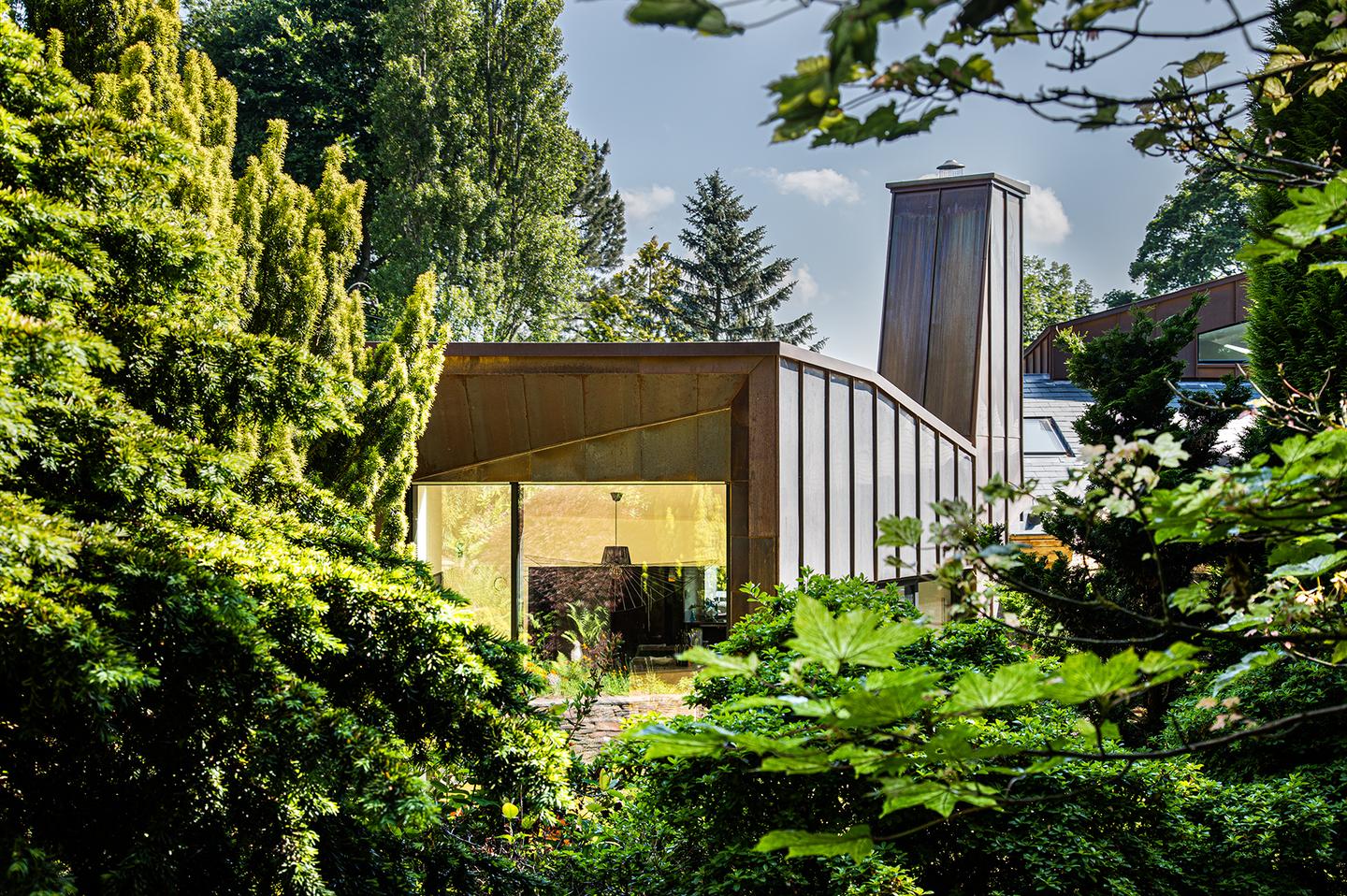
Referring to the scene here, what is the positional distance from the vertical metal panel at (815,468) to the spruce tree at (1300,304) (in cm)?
333

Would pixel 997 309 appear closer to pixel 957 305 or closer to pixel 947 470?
pixel 957 305

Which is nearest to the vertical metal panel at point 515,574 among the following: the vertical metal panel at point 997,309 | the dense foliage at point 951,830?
the dense foliage at point 951,830

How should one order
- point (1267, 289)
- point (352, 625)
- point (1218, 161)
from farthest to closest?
1. point (1267, 289)
2. point (352, 625)
3. point (1218, 161)

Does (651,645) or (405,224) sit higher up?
(405,224)

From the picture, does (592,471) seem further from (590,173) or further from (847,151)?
(590,173)

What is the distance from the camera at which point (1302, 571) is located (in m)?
1.55

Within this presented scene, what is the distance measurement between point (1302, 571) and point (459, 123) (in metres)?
23.7

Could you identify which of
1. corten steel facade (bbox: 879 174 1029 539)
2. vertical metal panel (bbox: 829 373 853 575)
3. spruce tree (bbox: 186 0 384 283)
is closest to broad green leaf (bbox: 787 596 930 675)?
vertical metal panel (bbox: 829 373 853 575)

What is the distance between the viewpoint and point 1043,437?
53.8ft

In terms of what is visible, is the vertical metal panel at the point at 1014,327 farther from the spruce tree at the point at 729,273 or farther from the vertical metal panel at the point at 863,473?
the spruce tree at the point at 729,273

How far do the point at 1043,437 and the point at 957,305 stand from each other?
5393mm

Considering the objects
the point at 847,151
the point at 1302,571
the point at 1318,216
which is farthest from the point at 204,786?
the point at 1318,216

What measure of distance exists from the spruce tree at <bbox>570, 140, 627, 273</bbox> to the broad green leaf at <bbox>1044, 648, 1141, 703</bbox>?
3477 centimetres

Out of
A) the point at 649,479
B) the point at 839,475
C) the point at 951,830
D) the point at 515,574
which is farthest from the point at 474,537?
the point at 951,830
